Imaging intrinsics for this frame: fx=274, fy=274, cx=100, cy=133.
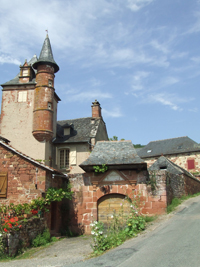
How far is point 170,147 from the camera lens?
34531 millimetres

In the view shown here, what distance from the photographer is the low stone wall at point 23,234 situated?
8.54m

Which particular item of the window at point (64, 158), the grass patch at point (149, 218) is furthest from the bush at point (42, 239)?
the window at point (64, 158)

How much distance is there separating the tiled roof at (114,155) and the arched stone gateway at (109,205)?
1.58 m

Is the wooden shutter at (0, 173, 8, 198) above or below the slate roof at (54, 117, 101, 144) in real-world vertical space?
below

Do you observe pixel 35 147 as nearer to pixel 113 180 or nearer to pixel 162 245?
pixel 113 180

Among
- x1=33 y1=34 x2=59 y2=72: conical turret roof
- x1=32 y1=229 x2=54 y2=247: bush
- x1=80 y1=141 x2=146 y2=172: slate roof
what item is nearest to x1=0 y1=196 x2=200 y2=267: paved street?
x1=32 y1=229 x2=54 y2=247: bush

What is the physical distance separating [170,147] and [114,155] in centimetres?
2328

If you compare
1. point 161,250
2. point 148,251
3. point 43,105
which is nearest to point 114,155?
A: point 148,251

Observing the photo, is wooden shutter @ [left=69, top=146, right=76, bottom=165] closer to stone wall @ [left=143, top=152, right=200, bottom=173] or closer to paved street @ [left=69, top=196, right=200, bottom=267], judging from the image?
paved street @ [left=69, top=196, right=200, bottom=267]

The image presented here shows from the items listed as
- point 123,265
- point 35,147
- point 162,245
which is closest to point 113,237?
point 162,245

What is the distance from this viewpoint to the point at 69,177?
13141 millimetres

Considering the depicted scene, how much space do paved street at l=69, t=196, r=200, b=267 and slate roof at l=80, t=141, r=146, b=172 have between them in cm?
345

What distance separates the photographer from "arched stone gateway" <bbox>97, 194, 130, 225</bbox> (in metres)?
12.2

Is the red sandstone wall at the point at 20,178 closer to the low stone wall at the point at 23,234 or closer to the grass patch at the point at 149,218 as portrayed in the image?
the low stone wall at the point at 23,234
